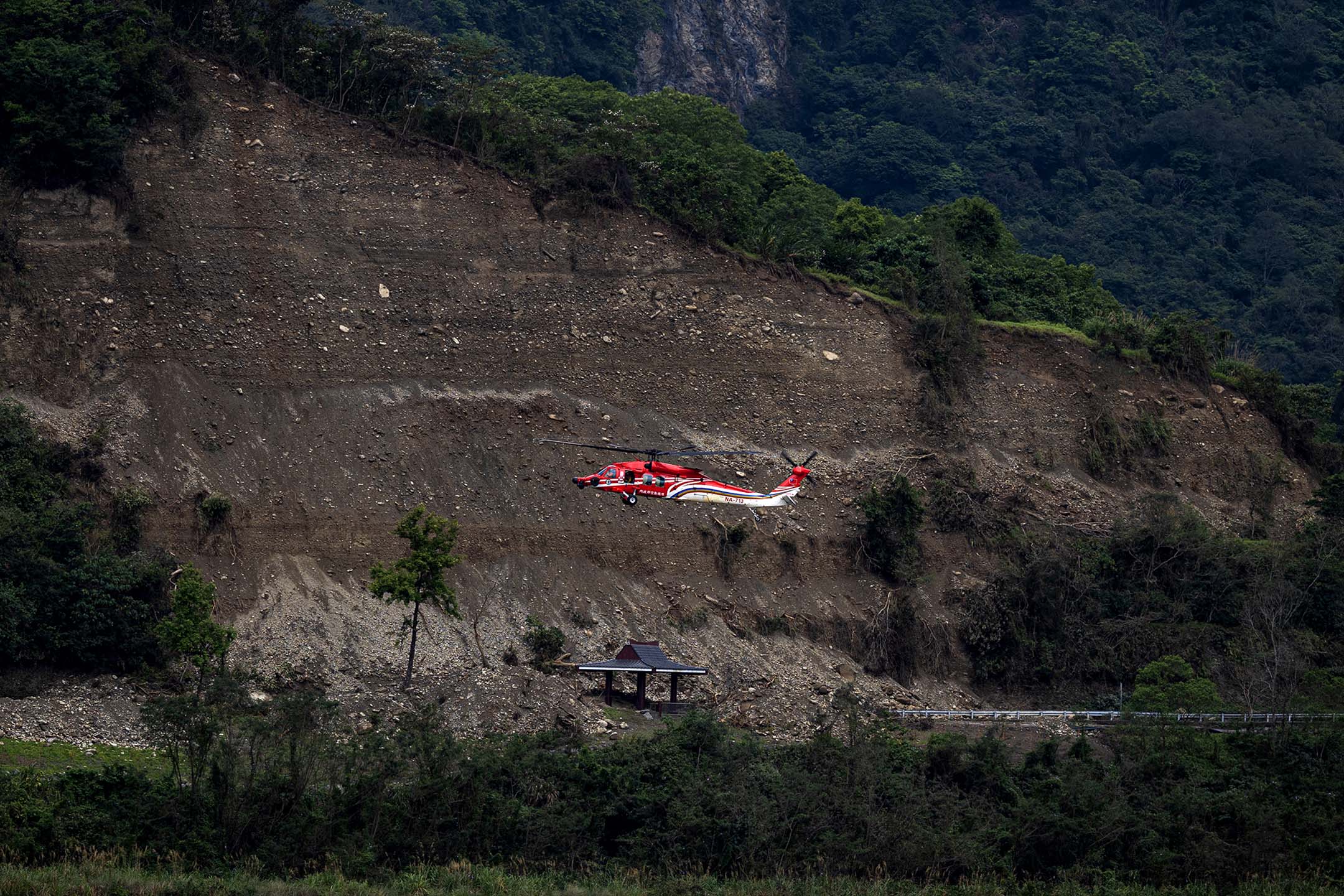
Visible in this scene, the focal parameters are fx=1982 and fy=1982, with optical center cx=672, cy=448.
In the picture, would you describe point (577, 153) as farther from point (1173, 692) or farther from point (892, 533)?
point (1173, 692)

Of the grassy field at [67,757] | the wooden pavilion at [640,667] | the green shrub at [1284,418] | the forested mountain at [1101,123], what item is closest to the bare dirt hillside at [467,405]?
the wooden pavilion at [640,667]

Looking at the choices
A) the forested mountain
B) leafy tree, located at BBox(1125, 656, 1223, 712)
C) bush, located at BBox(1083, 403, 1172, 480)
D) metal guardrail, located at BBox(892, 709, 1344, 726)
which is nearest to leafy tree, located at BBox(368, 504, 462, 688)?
→ metal guardrail, located at BBox(892, 709, 1344, 726)

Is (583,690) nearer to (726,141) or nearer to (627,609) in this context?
(627,609)

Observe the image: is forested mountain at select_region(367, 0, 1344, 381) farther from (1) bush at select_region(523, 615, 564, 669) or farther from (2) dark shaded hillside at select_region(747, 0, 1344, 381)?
(1) bush at select_region(523, 615, 564, 669)

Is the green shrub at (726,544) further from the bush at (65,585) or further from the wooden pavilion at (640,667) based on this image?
the bush at (65,585)

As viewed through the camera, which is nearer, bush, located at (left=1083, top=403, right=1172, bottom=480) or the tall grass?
the tall grass

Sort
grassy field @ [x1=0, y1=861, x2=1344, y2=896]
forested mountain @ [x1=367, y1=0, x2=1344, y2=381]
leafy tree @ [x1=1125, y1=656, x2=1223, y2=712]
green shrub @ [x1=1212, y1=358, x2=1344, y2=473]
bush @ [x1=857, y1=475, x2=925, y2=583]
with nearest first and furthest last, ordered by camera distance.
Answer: grassy field @ [x1=0, y1=861, x2=1344, y2=896]
leafy tree @ [x1=1125, y1=656, x2=1223, y2=712]
bush @ [x1=857, y1=475, x2=925, y2=583]
green shrub @ [x1=1212, y1=358, x2=1344, y2=473]
forested mountain @ [x1=367, y1=0, x2=1344, y2=381]
